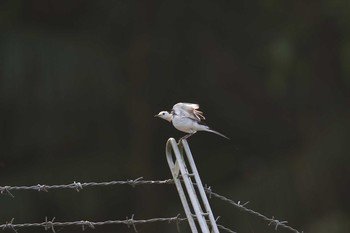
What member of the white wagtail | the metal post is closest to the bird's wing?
the white wagtail

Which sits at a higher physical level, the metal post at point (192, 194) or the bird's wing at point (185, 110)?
the bird's wing at point (185, 110)

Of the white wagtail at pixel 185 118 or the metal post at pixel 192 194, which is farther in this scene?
the white wagtail at pixel 185 118

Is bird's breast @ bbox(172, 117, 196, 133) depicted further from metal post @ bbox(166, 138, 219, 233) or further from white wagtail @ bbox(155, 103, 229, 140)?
metal post @ bbox(166, 138, 219, 233)

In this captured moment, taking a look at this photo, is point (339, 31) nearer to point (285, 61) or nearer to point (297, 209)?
point (285, 61)

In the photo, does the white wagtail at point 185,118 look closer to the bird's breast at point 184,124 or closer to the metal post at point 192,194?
the bird's breast at point 184,124

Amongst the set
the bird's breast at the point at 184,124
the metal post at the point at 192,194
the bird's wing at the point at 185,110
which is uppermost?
the bird's wing at the point at 185,110

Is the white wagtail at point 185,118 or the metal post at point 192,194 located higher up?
the white wagtail at point 185,118

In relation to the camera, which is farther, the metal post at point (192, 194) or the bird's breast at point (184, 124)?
the bird's breast at point (184, 124)

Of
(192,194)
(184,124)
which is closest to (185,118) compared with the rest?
(184,124)

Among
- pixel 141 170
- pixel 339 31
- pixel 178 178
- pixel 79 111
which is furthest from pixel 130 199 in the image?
pixel 178 178

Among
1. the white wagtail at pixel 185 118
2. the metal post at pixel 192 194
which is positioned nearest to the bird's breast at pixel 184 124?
the white wagtail at pixel 185 118

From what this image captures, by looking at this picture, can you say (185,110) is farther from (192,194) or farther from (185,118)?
(192,194)

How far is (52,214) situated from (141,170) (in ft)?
3.63

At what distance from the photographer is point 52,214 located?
1141cm
